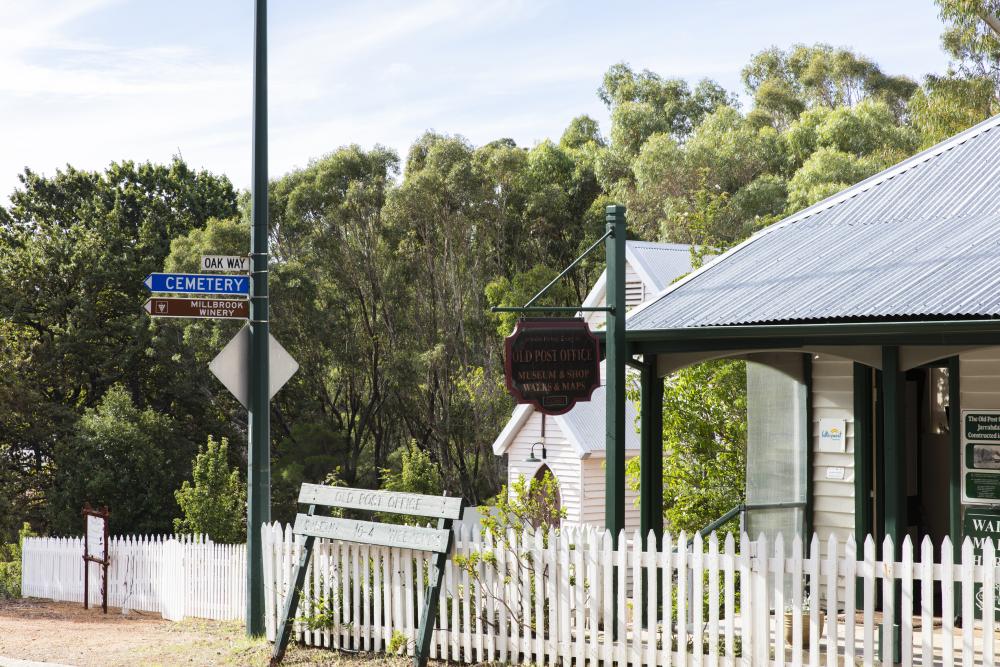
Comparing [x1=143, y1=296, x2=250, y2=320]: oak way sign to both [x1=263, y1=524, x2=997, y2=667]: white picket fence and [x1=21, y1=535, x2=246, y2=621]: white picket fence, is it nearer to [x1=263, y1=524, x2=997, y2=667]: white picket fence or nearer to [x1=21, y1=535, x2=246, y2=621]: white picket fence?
[x1=263, y1=524, x2=997, y2=667]: white picket fence

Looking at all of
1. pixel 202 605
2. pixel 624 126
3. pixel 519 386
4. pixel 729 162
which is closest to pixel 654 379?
pixel 519 386

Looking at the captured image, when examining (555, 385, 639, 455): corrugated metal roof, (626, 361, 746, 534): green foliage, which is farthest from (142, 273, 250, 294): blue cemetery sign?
(555, 385, 639, 455): corrugated metal roof

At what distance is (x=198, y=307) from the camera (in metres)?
10.7

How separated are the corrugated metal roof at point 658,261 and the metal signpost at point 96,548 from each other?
13.0 metres

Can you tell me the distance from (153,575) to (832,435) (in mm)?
11056

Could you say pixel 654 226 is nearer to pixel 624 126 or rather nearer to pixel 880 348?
pixel 624 126

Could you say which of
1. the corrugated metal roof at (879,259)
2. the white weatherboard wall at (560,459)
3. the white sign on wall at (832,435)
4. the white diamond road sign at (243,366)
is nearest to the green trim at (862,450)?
the white sign on wall at (832,435)

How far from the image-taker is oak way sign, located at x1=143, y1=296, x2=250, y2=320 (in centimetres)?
1061

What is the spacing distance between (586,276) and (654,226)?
12.7 ft

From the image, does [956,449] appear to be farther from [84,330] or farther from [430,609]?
[84,330]

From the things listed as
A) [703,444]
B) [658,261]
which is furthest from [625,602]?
[658,261]

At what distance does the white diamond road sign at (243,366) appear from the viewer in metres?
10.9

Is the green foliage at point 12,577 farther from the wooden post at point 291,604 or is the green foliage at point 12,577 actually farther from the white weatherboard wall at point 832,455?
the white weatherboard wall at point 832,455

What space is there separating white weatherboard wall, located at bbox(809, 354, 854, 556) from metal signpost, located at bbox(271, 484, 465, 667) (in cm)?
404
